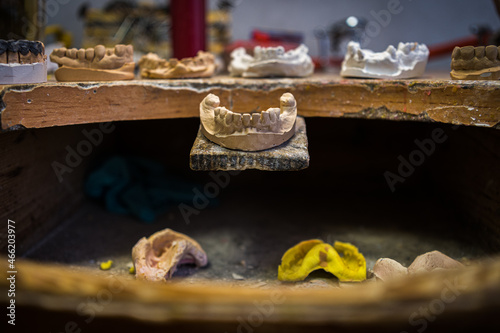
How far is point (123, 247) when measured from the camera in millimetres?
2072

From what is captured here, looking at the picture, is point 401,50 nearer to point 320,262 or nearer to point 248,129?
point 248,129

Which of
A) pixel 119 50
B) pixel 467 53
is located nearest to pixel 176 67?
pixel 119 50

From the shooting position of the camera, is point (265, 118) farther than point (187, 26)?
No

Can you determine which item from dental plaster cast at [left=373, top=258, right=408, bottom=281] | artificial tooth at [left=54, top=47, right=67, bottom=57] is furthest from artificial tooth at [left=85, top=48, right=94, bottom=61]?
dental plaster cast at [left=373, top=258, right=408, bottom=281]

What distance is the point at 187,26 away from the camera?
292 cm

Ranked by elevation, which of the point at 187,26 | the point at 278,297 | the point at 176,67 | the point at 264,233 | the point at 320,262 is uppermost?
the point at 187,26

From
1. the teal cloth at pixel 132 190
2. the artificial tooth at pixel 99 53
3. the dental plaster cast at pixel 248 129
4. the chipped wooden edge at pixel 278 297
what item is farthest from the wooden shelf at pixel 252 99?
the chipped wooden edge at pixel 278 297

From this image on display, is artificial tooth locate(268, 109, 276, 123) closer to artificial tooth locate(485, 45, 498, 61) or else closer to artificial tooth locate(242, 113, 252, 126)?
artificial tooth locate(242, 113, 252, 126)

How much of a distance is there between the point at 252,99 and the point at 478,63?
100 cm

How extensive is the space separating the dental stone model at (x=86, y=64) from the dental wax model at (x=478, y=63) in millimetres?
1544

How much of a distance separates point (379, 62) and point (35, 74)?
5.07 ft

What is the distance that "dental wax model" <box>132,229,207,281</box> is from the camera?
168cm

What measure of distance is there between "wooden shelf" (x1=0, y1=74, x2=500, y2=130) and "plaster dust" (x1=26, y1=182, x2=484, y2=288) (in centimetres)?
67

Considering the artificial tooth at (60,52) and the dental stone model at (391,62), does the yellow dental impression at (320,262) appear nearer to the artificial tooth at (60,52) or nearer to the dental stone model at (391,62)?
the dental stone model at (391,62)
